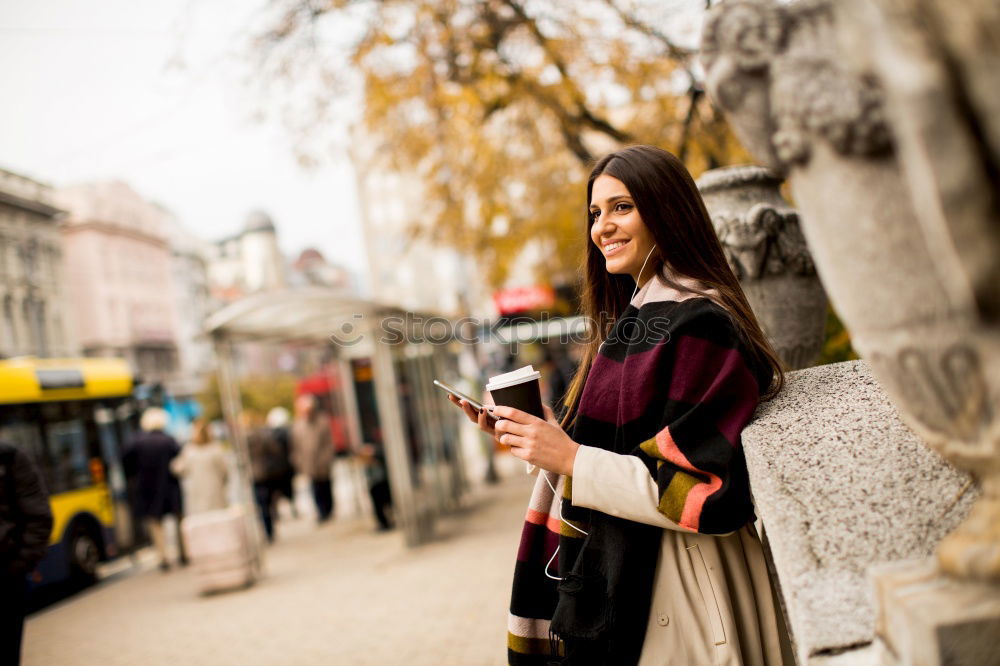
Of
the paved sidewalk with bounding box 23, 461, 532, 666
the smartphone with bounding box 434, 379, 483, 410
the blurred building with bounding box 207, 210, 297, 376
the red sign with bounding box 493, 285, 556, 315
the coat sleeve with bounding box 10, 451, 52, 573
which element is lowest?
the paved sidewalk with bounding box 23, 461, 532, 666

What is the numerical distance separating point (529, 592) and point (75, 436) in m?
11.2

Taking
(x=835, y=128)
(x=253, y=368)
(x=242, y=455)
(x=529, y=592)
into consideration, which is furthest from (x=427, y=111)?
(x=253, y=368)

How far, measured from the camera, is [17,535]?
4.03m

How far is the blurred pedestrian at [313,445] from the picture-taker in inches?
530

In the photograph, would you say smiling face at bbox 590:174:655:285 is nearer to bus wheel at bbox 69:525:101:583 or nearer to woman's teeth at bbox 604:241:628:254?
woman's teeth at bbox 604:241:628:254

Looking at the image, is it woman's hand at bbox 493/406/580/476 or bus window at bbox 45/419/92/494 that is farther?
bus window at bbox 45/419/92/494

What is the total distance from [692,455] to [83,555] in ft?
37.8

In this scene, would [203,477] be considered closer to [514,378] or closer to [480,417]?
[480,417]

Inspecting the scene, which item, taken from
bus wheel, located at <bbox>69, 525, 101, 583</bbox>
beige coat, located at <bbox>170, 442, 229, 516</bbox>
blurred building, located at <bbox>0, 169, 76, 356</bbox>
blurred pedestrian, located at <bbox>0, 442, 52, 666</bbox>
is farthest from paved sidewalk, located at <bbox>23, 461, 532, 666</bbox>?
blurred building, located at <bbox>0, 169, 76, 356</bbox>

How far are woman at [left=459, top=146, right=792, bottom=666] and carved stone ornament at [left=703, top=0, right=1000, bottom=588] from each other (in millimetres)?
570

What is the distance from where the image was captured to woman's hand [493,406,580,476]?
2.04 m

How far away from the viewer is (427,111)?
10.6 metres

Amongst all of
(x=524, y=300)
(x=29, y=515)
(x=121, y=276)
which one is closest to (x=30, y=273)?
(x=121, y=276)

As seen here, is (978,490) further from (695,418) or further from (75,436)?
(75,436)
